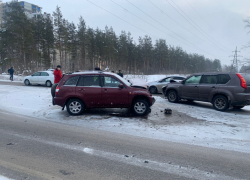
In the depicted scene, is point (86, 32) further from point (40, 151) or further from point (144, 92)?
point (40, 151)

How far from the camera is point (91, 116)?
25.4ft

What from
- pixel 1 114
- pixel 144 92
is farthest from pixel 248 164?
pixel 1 114

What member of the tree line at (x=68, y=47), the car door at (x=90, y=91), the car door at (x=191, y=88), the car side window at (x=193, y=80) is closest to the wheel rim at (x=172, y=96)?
the car door at (x=191, y=88)

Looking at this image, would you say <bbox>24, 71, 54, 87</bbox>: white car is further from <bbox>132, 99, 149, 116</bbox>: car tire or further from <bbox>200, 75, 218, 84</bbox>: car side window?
<bbox>200, 75, 218, 84</bbox>: car side window

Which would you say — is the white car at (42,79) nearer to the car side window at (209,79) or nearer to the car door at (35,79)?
the car door at (35,79)

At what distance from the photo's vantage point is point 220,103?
29.2 ft

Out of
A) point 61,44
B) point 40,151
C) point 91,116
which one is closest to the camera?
point 40,151

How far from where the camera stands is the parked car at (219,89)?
8.24m

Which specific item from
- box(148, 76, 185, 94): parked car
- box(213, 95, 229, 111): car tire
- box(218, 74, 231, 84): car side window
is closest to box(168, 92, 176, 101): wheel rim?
box(213, 95, 229, 111): car tire

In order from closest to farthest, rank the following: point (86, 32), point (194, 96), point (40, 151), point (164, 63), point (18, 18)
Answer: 1. point (40, 151)
2. point (194, 96)
3. point (18, 18)
4. point (86, 32)
5. point (164, 63)

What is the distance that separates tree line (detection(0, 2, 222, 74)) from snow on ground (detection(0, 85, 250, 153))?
2944 cm

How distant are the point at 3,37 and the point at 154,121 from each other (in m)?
38.5

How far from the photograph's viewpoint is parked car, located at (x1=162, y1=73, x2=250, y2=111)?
27.0 ft

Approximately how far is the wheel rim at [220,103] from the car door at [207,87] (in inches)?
15.2
